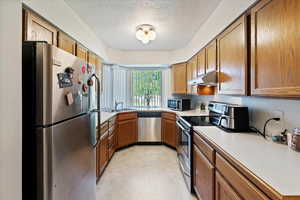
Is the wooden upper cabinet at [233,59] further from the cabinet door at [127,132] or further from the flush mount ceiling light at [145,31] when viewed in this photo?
the cabinet door at [127,132]

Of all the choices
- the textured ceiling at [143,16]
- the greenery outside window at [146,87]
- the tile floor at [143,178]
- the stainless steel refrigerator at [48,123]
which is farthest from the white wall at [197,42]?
the tile floor at [143,178]

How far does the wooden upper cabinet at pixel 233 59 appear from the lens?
1627 mm

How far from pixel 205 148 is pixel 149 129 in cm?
283

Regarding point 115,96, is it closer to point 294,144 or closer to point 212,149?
point 212,149

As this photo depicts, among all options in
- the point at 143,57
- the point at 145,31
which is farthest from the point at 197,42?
the point at 143,57

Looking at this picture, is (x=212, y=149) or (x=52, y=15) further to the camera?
(x=52, y=15)

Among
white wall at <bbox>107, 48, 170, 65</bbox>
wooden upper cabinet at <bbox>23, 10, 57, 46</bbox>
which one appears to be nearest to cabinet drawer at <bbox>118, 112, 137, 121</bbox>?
white wall at <bbox>107, 48, 170, 65</bbox>

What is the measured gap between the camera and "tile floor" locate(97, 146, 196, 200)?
233 cm

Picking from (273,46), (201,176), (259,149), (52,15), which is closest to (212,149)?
(259,149)

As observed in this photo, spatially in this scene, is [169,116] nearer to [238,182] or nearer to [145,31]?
[145,31]

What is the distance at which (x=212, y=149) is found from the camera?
162cm

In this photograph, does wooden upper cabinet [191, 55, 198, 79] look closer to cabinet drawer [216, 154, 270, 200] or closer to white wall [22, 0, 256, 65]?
white wall [22, 0, 256, 65]

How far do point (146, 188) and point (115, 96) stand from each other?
8.80 ft

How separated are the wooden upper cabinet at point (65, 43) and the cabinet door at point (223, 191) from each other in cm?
207
